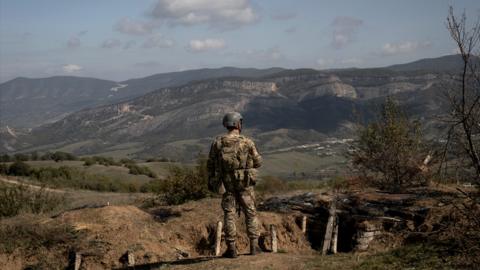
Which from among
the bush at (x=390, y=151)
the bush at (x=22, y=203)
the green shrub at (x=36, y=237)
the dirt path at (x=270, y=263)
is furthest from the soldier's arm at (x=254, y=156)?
the bush at (x=22, y=203)

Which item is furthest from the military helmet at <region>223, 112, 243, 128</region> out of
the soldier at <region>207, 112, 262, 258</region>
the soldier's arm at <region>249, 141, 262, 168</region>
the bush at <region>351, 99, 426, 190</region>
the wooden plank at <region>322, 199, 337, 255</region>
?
the bush at <region>351, 99, 426, 190</region>

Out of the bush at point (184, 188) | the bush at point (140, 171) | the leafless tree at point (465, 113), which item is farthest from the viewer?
the bush at point (140, 171)

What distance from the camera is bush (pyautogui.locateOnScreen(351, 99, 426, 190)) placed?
18.5 meters

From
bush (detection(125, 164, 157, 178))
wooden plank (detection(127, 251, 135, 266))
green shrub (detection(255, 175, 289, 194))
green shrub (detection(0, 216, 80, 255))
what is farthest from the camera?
bush (detection(125, 164, 157, 178))

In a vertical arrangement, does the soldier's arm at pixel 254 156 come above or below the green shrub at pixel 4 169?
above

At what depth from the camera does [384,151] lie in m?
19.2

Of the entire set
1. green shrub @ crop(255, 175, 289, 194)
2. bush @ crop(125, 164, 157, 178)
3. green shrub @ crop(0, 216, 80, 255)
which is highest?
green shrub @ crop(0, 216, 80, 255)

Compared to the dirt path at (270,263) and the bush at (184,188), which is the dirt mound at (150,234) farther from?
the bush at (184,188)

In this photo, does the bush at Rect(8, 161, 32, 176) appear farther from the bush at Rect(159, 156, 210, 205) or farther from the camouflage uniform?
the camouflage uniform

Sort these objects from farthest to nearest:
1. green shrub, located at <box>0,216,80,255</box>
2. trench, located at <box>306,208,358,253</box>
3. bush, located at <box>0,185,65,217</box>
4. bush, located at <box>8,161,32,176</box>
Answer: bush, located at <box>8,161,32,176</box> < bush, located at <box>0,185,65,217</box> < trench, located at <box>306,208,358,253</box> < green shrub, located at <box>0,216,80,255</box>

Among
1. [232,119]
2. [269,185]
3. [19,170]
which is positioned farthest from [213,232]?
[19,170]

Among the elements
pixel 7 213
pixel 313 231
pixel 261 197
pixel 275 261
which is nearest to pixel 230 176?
pixel 275 261

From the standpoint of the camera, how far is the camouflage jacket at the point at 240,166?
33.5 feet

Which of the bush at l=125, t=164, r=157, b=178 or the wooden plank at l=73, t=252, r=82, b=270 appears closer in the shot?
the wooden plank at l=73, t=252, r=82, b=270
